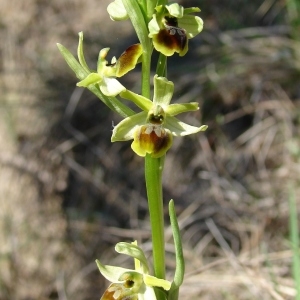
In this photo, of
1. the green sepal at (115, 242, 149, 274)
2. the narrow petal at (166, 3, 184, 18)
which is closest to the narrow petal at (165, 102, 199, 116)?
the narrow petal at (166, 3, 184, 18)

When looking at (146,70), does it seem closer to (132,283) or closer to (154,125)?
(154,125)

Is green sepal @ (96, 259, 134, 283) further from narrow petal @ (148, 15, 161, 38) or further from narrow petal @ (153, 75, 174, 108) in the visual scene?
narrow petal @ (148, 15, 161, 38)

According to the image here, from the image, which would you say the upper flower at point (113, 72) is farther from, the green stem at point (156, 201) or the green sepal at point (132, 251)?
the green sepal at point (132, 251)

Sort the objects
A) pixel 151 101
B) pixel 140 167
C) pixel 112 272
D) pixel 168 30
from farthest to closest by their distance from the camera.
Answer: pixel 140 167 → pixel 112 272 → pixel 151 101 → pixel 168 30

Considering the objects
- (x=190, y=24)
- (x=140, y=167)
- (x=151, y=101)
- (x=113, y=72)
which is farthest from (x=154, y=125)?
(x=140, y=167)

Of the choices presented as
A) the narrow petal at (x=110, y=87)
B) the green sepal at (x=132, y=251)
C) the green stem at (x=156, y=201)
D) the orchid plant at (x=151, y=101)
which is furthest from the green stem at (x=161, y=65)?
the green sepal at (x=132, y=251)

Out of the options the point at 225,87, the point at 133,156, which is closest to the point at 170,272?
the point at 133,156

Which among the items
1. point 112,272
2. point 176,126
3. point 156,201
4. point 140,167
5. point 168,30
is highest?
point 168,30

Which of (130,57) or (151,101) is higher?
(130,57)
